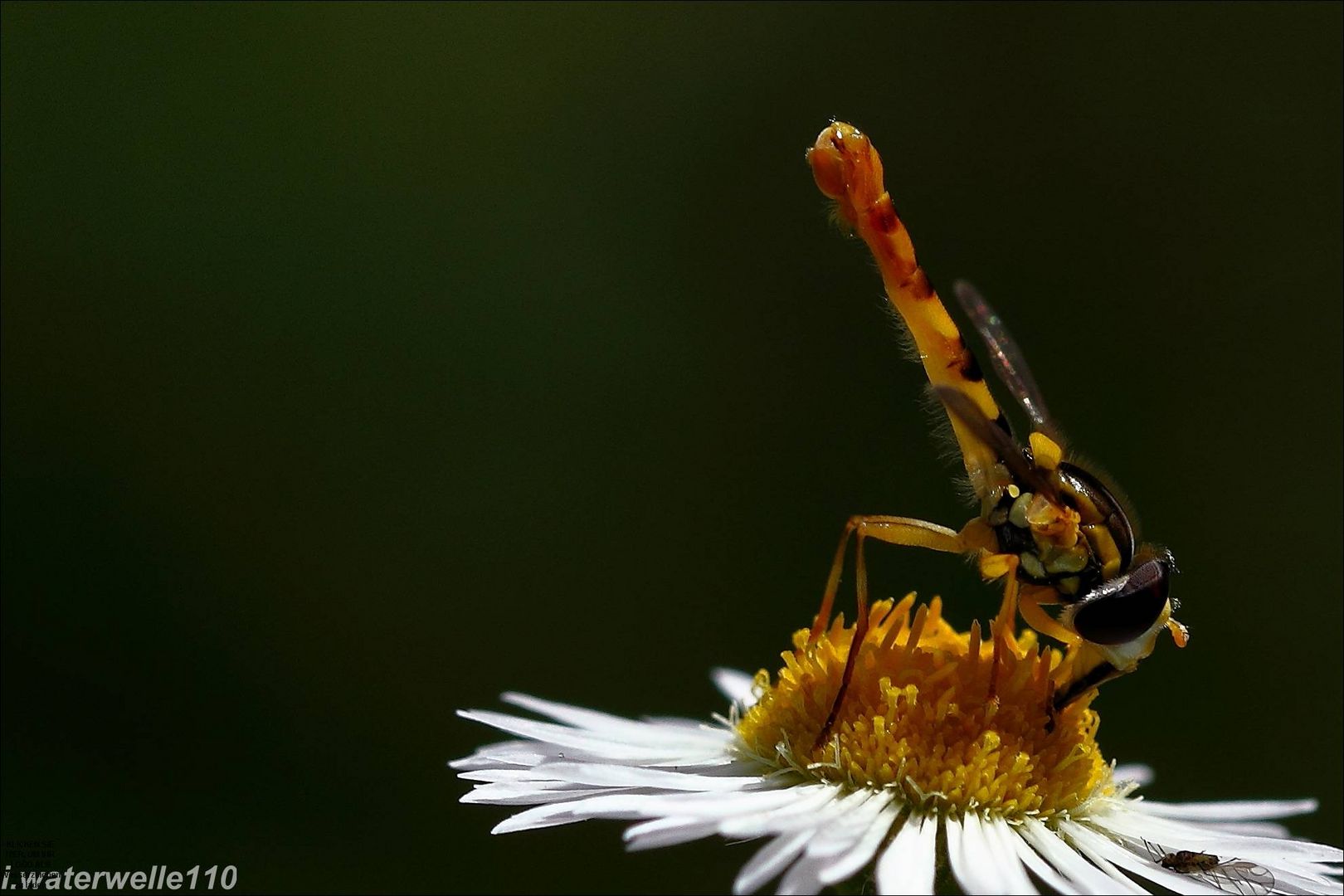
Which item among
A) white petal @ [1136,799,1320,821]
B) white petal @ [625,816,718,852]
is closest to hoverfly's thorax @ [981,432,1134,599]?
white petal @ [1136,799,1320,821]

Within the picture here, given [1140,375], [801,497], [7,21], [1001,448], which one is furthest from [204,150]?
[1001,448]

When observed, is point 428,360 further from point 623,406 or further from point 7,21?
point 7,21

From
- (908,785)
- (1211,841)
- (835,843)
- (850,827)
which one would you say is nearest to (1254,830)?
(1211,841)

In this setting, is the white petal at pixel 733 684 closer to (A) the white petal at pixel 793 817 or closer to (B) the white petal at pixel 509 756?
(B) the white petal at pixel 509 756

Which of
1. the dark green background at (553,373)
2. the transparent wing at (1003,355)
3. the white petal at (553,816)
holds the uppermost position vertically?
the dark green background at (553,373)

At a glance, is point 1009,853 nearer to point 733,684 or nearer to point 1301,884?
point 1301,884

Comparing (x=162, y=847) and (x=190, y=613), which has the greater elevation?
(x=190, y=613)

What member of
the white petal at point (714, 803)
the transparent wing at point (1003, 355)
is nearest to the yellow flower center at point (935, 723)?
the white petal at point (714, 803)
